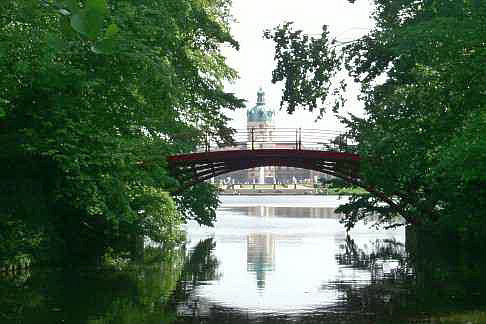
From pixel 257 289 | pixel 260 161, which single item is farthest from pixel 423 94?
pixel 260 161

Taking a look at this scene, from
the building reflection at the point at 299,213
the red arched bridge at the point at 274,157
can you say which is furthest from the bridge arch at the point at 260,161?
the building reflection at the point at 299,213

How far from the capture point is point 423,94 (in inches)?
901

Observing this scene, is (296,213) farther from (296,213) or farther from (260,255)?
(260,255)

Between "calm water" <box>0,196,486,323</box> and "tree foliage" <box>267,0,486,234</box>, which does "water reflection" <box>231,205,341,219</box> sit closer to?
"tree foliage" <box>267,0,486,234</box>

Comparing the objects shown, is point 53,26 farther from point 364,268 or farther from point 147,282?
point 364,268

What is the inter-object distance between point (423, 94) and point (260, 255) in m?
13.1

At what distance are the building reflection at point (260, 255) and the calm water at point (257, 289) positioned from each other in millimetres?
44

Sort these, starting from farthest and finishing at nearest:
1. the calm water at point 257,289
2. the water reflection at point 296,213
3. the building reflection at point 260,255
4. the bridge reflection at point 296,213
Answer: the water reflection at point 296,213
the bridge reflection at point 296,213
the building reflection at point 260,255
the calm water at point 257,289

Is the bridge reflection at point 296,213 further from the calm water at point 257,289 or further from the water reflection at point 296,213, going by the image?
the calm water at point 257,289

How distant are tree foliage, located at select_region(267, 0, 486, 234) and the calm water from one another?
102 inches

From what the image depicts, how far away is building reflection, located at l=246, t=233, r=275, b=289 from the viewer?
26.9 metres

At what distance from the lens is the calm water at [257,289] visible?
16.5 metres

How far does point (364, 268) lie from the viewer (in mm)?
28719

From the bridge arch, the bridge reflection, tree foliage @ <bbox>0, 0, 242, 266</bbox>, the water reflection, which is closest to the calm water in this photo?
tree foliage @ <bbox>0, 0, 242, 266</bbox>
